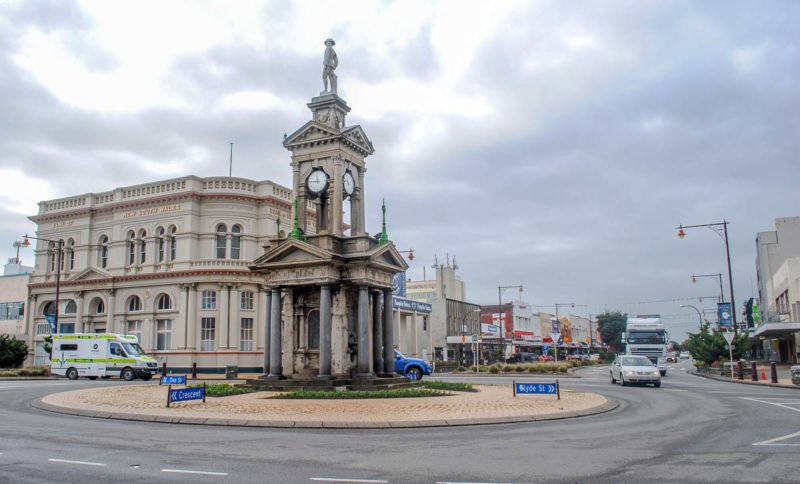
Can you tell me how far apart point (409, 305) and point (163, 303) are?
24.7 metres

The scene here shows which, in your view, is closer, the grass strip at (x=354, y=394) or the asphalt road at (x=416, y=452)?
the asphalt road at (x=416, y=452)

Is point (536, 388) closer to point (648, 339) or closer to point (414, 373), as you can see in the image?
point (414, 373)

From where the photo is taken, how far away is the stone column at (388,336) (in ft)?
89.3

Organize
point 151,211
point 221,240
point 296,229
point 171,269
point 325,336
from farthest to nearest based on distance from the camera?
1. point 151,211
2. point 221,240
3. point 171,269
4. point 296,229
5. point 325,336

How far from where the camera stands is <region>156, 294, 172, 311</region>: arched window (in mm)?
51094

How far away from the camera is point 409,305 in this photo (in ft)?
219

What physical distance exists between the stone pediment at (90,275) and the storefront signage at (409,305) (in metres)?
24.8

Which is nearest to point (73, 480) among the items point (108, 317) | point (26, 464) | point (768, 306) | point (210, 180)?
point (26, 464)

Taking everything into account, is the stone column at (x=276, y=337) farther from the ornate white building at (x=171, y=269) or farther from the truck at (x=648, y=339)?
the truck at (x=648, y=339)

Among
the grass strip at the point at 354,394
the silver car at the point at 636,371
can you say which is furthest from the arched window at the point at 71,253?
the silver car at the point at 636,371

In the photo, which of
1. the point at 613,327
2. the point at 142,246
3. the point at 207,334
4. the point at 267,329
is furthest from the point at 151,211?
the point at 613,327

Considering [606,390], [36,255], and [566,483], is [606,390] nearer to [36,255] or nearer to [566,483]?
[566,483]

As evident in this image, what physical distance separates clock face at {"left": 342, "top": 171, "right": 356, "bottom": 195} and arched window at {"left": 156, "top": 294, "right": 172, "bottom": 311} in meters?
28.9

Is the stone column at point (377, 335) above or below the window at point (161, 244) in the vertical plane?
below
